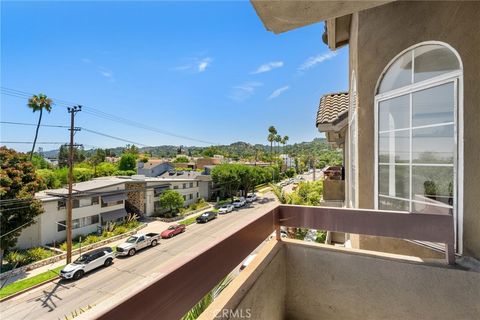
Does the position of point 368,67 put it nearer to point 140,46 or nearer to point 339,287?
point 339,287

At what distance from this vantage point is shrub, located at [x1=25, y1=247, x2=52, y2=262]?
15734 mm

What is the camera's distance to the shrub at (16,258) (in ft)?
49.6

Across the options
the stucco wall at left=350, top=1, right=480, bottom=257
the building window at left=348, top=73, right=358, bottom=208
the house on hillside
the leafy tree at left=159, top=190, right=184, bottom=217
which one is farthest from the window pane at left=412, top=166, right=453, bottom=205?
the house on hillside

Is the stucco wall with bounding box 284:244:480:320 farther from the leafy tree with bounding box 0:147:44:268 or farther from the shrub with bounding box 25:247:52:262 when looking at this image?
the shrub with bounding box 25:247:52:262

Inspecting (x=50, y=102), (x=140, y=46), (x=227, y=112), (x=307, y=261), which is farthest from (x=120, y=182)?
(x=227, y=112)

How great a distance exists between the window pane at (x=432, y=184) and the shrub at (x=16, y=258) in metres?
21.6

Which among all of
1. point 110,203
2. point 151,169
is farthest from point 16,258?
point 151,169

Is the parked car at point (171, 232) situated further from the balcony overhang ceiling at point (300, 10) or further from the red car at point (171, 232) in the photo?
the balcony overhang ceiling at point (300, 10)

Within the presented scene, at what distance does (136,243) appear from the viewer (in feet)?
58.0

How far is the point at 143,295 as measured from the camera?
0.98 m

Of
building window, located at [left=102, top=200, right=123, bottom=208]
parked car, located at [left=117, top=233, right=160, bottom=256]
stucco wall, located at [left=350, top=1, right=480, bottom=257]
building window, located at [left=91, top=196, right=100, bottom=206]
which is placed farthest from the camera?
building window, located at [left=102, top=200, right=123, bottom=208]

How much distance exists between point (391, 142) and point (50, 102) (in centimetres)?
3797

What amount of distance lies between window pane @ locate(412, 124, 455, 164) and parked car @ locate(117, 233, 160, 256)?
61.6ft

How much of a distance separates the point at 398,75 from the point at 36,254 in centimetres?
2234
